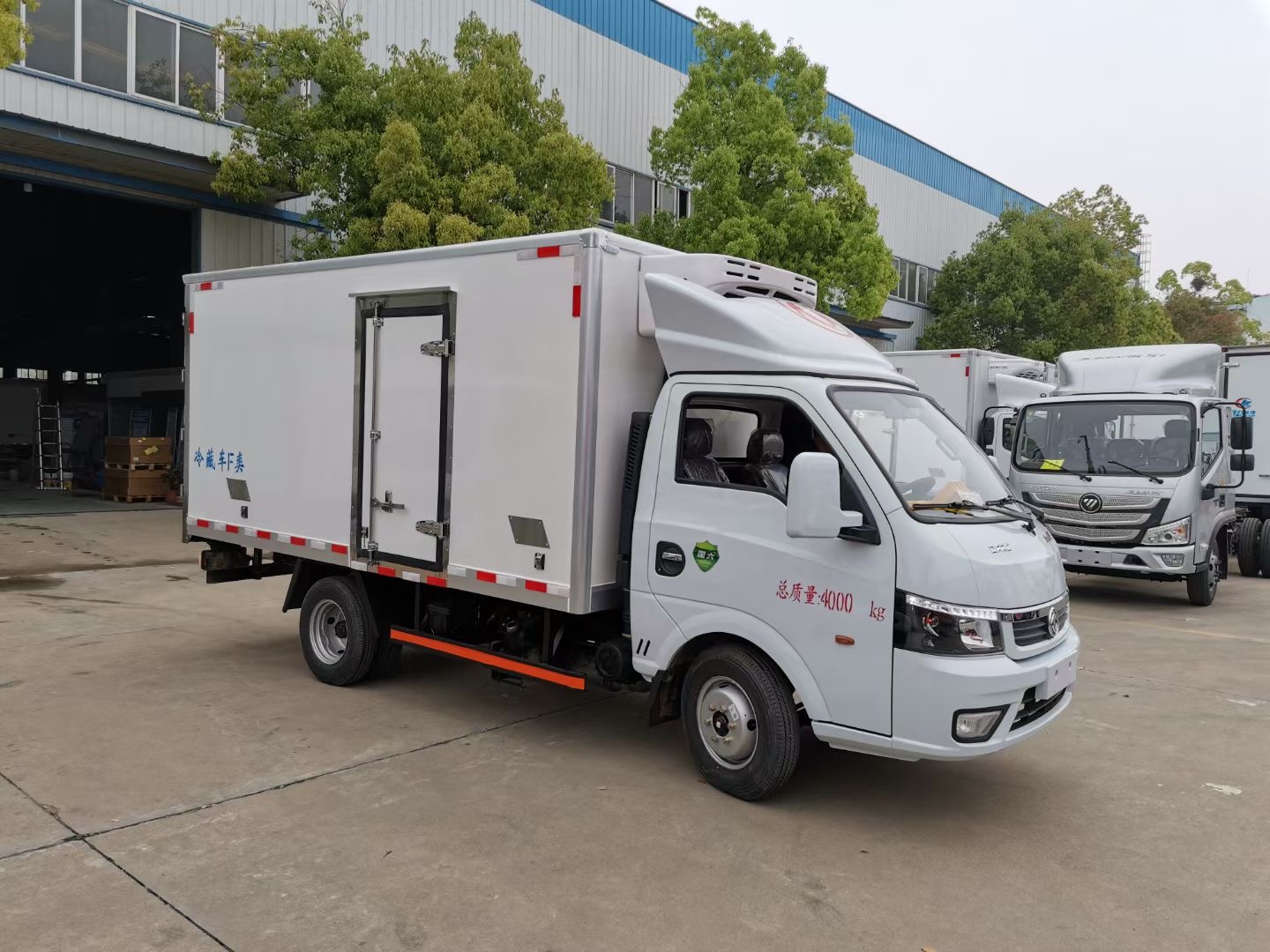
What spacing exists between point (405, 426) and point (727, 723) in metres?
2.79

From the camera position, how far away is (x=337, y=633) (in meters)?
7.25

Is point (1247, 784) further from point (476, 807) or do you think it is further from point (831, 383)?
point (476, 807)

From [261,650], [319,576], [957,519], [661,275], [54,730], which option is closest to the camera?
[957,519]

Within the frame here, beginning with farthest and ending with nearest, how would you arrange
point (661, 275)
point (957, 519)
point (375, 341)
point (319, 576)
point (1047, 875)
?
point (319, 576)
point (375, 341)
point (661, 275)
point (957, 519)
point (1047, 875)

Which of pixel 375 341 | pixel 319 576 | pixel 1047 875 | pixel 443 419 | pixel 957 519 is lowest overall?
pixel 1047 875

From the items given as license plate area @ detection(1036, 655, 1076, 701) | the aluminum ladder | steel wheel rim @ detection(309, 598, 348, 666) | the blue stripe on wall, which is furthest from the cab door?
the aluminum ladder

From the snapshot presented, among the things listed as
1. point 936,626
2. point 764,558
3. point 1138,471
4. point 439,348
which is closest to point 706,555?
point 764,558

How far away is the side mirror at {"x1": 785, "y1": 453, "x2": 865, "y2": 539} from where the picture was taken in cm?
451

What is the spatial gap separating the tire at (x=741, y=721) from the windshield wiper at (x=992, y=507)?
1.13 m

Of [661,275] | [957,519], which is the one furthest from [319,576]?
[957,519]

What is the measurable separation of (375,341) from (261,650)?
126 inches

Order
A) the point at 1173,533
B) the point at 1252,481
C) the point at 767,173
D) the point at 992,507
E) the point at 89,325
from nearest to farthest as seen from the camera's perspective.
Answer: the point at 992,507, the point at 1173,533, the point at 1252,481, the point at 767,173, the point at 89,325

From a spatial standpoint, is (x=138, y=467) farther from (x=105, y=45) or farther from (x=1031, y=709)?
(x=1031, y=709)

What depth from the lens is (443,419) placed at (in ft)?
20.1
